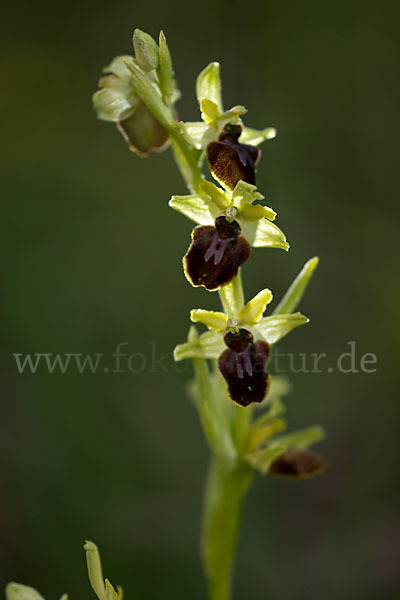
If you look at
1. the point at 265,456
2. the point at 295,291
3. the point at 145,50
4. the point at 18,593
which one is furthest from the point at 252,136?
the point at 18,593

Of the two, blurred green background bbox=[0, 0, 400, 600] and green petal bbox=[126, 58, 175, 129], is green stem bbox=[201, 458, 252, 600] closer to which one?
blurred green background bbox=[0, 0, 400, 600]

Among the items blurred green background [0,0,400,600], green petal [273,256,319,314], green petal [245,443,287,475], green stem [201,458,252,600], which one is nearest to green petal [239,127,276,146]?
green petal [273,256,319,314]

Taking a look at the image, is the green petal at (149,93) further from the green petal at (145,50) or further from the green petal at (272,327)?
the green petal at (272,327)

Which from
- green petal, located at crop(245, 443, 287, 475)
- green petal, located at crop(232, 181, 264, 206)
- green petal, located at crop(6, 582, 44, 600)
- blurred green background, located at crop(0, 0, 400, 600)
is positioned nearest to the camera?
green petal, located at crop(6, 582, 44, 600)

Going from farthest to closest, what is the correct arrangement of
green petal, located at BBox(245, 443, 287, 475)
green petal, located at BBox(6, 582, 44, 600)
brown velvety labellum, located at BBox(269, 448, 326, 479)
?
brown velvety labellum, located at BBox(269, 448, 326, 479)
green petal, located at BBox(245, 443, 287, 475)
green petal, located at BBox(6, 582, 44, 600)

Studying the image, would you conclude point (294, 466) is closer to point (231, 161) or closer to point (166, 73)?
point (231, 161)

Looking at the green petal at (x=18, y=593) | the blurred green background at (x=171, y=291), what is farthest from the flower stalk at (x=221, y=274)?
the blurred green background at (x=171, y=291)
